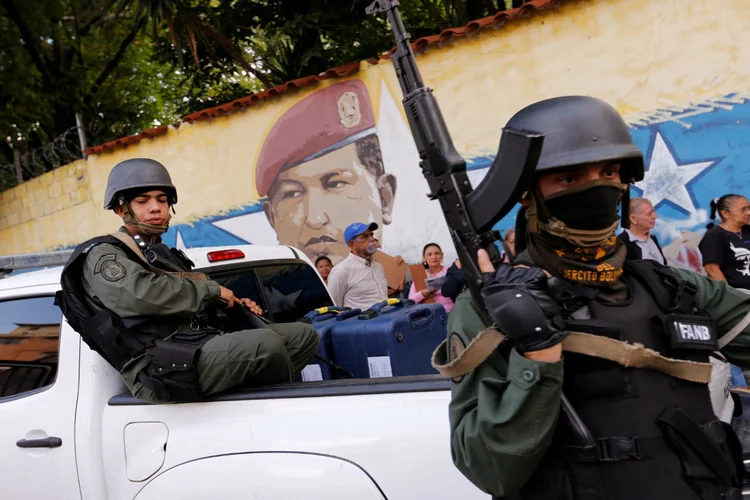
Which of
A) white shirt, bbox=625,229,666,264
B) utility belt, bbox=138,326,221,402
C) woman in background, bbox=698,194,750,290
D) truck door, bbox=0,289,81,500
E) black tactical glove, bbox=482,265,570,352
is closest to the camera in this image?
black tactical glove, bbox=482,265,570,352

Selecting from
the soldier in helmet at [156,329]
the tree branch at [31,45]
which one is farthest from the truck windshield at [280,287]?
the tree branch at [31,45]

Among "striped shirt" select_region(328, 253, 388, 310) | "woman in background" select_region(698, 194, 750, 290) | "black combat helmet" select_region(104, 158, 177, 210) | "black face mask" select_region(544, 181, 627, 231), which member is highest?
"black combat helmet" select_region(104, 158, 177, 210)

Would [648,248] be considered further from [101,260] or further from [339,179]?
[101,260]

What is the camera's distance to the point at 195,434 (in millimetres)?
2312

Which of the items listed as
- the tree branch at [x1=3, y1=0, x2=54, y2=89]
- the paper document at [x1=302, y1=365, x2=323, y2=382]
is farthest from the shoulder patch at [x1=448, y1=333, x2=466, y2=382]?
the tree branch at [x1=3, y1=0, x2=54, y2=89]

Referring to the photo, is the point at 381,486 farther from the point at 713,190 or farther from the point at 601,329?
the point at 713,190

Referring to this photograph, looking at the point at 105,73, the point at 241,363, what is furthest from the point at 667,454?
the point at 105,73

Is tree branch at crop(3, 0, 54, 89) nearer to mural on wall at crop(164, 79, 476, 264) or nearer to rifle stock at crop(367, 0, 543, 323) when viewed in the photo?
mural on wall at crop(164, 79, 476, 264)

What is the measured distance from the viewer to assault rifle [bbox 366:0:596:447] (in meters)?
1.37

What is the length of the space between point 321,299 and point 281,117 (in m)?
4.52

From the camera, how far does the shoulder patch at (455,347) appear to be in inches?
56.2

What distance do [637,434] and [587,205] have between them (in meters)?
0.48

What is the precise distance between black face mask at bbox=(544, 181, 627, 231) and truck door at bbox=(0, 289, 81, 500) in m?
1.99

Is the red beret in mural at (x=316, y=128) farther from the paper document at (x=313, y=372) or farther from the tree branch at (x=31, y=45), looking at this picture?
the tree branch at (x=31, y=45)
